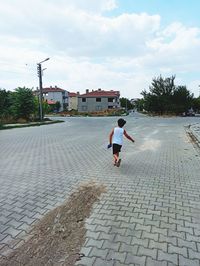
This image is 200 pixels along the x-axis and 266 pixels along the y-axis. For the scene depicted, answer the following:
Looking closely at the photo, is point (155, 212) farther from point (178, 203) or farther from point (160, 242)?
point (160, 242)

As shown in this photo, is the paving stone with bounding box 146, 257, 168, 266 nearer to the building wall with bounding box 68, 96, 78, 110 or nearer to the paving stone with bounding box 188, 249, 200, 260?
the paving stone with bounding box 188, 249, 200, 260

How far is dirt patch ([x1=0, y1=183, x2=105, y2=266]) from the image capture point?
9.86 ft

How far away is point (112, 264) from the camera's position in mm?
2887

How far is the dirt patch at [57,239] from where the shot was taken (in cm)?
301

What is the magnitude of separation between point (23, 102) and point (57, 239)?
3105cm

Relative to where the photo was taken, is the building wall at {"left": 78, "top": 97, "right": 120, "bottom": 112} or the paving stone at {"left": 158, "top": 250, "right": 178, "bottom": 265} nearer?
the paving stone at {"left": 158, "top": 250, "right": 178, "bottom": 265}

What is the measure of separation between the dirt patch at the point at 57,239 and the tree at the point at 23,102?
29648mm

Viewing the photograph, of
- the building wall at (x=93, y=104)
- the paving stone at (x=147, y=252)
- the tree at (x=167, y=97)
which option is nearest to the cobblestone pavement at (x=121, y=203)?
the paving stone at (x=147, y=252)

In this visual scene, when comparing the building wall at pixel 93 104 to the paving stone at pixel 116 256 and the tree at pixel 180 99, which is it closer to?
the tree at pixel 180 99

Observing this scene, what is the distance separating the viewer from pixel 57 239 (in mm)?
3430

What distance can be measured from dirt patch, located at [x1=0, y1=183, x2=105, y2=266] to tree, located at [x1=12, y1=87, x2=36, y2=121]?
2965 cm

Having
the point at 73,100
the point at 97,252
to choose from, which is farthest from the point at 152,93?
the point at 97,252

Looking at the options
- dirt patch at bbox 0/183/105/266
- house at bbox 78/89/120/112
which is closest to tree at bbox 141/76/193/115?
house at bbox 78/89/120/112

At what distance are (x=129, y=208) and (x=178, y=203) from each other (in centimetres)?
95
